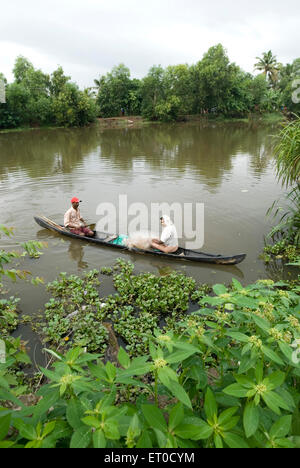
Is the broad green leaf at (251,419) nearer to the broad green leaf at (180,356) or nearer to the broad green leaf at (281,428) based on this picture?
the broad green leaf at (281,428)

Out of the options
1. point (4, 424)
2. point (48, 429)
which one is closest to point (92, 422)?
point (48, 429)

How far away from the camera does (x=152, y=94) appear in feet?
143

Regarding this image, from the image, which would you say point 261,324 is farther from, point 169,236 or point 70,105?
point 70,105

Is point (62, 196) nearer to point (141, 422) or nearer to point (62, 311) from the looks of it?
point (62, 311)

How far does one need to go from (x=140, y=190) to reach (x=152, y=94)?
3678 cm

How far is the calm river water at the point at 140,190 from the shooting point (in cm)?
683

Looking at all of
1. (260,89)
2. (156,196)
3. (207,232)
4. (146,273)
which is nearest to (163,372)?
(146,273)

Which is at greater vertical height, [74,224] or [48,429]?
[48,429]

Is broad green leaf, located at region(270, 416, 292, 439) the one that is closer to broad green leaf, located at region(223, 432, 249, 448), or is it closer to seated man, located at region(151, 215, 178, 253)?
broad green leaf, located at region(223, 432, 249, 448)

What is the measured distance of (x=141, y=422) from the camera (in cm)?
132

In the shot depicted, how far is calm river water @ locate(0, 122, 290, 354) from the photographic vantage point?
269 inches

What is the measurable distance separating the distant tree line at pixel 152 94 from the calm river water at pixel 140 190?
1532 cm

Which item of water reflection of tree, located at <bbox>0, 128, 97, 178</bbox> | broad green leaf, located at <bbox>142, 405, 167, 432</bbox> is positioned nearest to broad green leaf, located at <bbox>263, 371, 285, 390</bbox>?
broad green leaf, located at <bbox>142, 405, 167, 432</bbox>

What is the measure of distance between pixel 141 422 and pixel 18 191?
1260 cm
